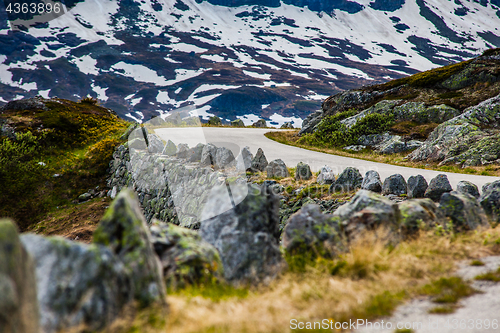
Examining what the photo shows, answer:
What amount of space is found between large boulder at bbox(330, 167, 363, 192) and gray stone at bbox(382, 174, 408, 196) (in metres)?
1.07

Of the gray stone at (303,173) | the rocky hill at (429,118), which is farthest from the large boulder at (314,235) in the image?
the rocky hill at (429,118)

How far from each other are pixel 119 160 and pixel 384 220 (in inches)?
751

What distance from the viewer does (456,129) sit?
56.1 feet

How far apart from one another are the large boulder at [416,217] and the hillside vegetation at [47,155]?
19177 mm

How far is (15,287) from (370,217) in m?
5.97

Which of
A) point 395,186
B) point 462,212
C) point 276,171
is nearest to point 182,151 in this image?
point 276,171

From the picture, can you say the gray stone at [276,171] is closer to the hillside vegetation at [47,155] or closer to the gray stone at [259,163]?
the gray stone at [259,163]

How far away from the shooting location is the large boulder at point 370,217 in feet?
18.4

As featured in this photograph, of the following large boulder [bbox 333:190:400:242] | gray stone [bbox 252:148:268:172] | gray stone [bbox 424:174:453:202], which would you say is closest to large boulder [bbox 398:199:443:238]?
large boulder [bbox 333:190:400:242]

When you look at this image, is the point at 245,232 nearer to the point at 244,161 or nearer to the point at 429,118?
the point at 244,161

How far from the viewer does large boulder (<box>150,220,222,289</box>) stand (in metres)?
4.23

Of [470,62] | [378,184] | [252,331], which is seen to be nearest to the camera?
[252,331]

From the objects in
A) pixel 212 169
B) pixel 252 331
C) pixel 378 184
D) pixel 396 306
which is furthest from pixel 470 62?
pixel 252 331

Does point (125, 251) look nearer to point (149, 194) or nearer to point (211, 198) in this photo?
point (211, 198)
